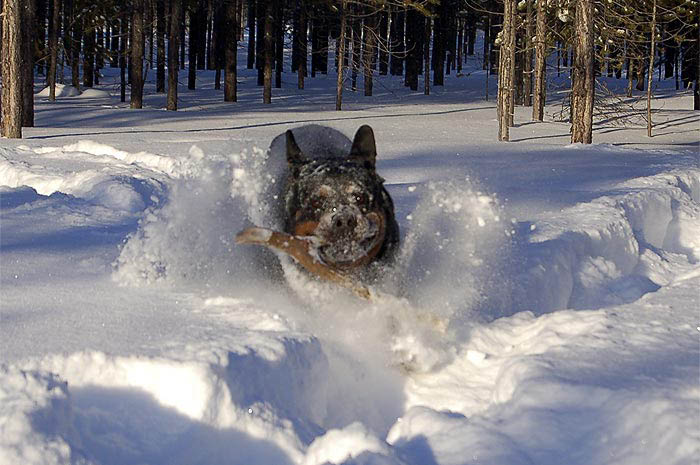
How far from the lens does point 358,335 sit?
502 centimetres

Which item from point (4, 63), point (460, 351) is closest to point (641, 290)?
point (460, 351)

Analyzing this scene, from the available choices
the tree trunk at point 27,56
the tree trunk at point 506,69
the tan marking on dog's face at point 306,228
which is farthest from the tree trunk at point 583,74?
the tan marking on dog's face at point 306,228

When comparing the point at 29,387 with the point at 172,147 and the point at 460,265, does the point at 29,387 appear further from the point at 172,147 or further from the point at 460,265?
the point at 172,147

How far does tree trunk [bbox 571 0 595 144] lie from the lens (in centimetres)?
1855

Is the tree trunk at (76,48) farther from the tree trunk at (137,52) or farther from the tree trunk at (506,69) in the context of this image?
the tree trunk at (506,69)

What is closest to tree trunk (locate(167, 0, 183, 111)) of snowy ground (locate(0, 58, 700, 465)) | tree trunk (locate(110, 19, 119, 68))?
tree trunk (locate(110, 19, 119, 68))

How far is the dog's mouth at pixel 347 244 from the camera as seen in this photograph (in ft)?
15.5

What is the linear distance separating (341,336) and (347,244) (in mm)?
600

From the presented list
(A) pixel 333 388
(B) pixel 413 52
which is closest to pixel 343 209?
(A) pixel 333 388

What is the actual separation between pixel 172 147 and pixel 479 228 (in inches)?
358

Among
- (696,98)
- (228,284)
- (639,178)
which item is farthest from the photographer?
(696,98)

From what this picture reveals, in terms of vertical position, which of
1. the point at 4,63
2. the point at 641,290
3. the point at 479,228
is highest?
the point at 4,63

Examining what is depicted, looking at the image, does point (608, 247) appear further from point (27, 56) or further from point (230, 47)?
point (230, 47)

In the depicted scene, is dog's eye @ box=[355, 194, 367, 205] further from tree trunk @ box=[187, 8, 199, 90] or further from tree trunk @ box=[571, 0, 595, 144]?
tree trunk @ box=[187, 8, 199, 90]
